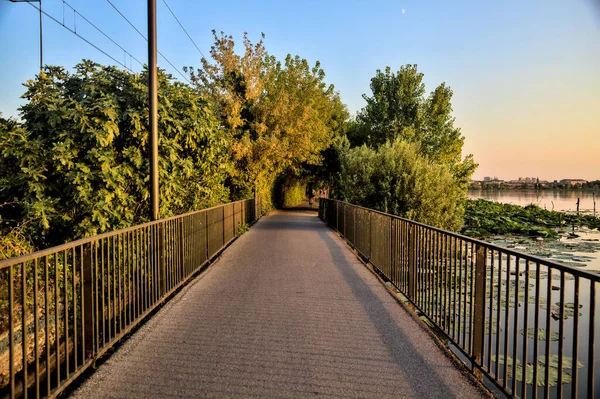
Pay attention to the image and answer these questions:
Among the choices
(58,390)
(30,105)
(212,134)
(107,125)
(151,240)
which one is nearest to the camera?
(58,390)

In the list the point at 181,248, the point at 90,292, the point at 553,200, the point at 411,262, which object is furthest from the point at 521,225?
the point at 553,200

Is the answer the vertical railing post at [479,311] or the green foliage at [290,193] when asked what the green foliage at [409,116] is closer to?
the green foliage at [290,193]

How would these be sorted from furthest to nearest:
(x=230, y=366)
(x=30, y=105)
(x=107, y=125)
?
1. (x=30, y=105)
2. (x=107, y=125)
3. (x=230, y=366)

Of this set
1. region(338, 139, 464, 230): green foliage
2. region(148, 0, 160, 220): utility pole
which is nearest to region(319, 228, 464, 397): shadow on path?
region(148, 0, 160, 220): utility pole

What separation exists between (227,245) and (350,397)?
29.0 ft

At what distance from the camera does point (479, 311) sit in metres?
3.54

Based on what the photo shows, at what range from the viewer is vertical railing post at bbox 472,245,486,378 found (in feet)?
11.3

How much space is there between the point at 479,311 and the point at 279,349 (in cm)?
186

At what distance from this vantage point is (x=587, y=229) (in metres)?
27.1

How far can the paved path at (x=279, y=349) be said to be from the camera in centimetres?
311

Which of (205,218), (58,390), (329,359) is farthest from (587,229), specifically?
(58,390)

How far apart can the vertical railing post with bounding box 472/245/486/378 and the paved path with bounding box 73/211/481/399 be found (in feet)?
0.78

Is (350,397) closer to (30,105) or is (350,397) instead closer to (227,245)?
(30,105)

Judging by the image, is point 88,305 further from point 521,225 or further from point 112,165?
point 521,225
